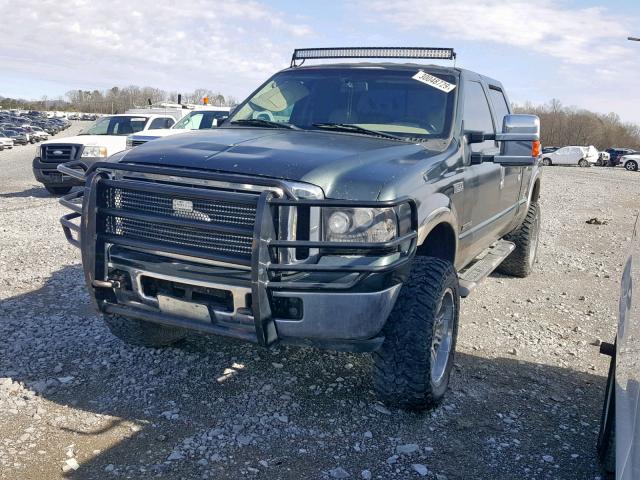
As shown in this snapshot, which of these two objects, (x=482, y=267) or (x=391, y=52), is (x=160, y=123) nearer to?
(x=391, y=52)

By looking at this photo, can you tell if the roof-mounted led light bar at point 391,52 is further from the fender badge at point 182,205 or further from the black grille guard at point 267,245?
the fender badge at point 182,205

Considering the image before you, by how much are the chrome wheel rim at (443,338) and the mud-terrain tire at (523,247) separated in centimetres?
342

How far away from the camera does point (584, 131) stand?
84.4 m

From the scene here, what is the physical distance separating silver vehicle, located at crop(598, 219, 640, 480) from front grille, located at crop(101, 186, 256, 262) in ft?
5.68

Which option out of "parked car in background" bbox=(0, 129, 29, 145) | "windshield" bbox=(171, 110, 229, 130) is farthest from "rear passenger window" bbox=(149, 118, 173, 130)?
"parked car in background" bbox=(0, 129, 29, 145)

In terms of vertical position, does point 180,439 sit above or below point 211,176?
below

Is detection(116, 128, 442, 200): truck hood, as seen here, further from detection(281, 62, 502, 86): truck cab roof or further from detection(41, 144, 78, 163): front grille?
detection(41, 144, 78, 163): front grille

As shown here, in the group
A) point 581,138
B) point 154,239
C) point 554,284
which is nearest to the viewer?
point 154,239

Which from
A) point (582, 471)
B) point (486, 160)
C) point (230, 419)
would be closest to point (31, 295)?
point (230, 419)

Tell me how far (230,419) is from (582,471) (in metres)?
1.91

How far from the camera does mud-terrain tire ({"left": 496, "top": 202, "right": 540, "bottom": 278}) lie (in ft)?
23.7

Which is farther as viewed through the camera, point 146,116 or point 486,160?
point 146,116

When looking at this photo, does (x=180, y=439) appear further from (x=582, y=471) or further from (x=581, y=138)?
(x=581, y=138)

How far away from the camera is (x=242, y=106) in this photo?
525cm
